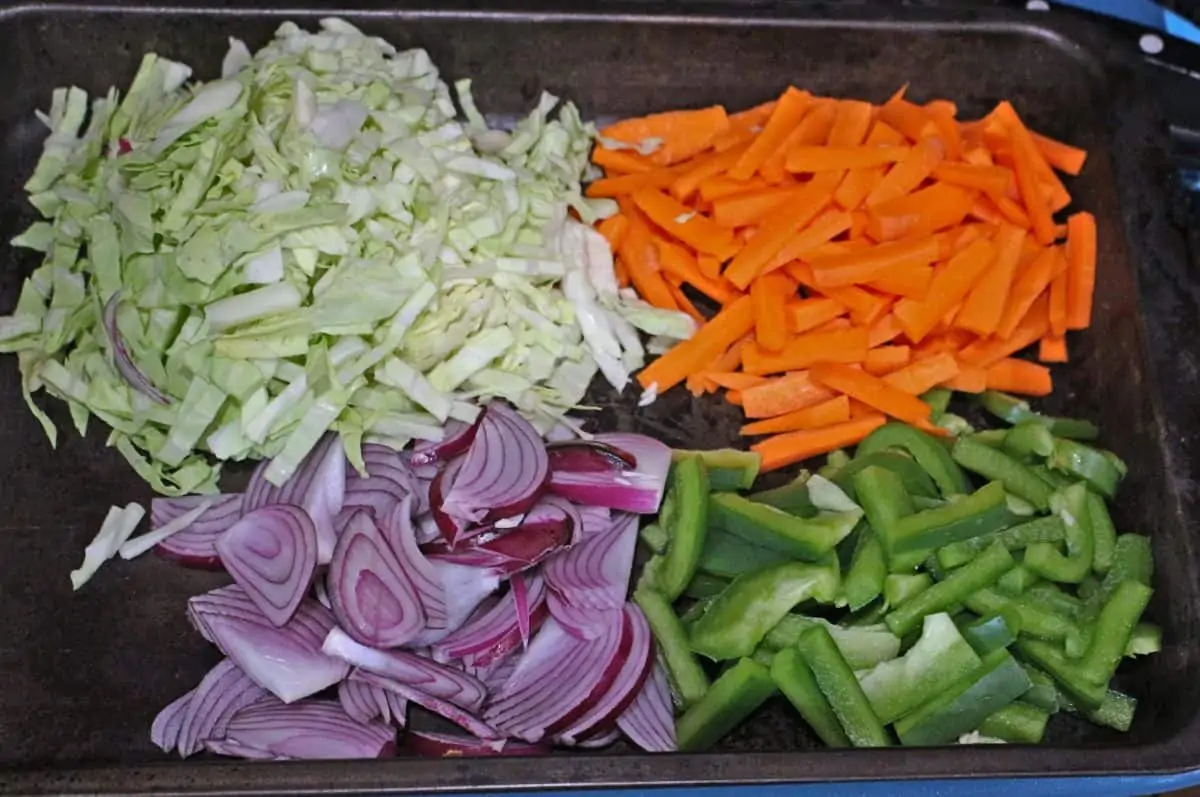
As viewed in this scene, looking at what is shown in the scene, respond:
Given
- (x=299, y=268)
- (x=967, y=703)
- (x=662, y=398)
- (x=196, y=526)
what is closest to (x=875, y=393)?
(x=662, y=398)

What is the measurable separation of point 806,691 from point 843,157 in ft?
3.76

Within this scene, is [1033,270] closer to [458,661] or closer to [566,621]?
[566,621]

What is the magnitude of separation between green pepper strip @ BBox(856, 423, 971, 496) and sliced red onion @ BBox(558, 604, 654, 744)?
0.61m

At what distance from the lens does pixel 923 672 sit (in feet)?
6.39

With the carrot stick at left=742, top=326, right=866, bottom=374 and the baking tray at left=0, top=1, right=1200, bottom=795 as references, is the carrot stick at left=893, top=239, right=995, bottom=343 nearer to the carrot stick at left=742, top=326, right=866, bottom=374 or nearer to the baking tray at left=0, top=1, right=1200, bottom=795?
the carrot stick at left=742, top=326, right=866, bottom=374

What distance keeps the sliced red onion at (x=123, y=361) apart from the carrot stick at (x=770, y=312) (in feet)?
3.87

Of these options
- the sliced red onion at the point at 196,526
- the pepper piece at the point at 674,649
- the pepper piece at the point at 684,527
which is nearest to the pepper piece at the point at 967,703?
the pepper piece at the point at 674,649

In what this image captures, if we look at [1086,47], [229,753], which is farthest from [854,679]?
[1086,47]

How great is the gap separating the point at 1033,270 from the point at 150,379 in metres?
1.81

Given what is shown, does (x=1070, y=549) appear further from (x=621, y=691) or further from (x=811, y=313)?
(x=621, y=691)

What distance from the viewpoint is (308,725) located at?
191 cm

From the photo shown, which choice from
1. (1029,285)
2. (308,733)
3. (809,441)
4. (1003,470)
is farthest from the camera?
(1029,285)

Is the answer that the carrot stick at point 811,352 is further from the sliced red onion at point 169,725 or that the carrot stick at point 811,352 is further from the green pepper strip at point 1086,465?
the sliced red onion at point 169,725

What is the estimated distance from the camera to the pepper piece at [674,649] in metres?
1.99
